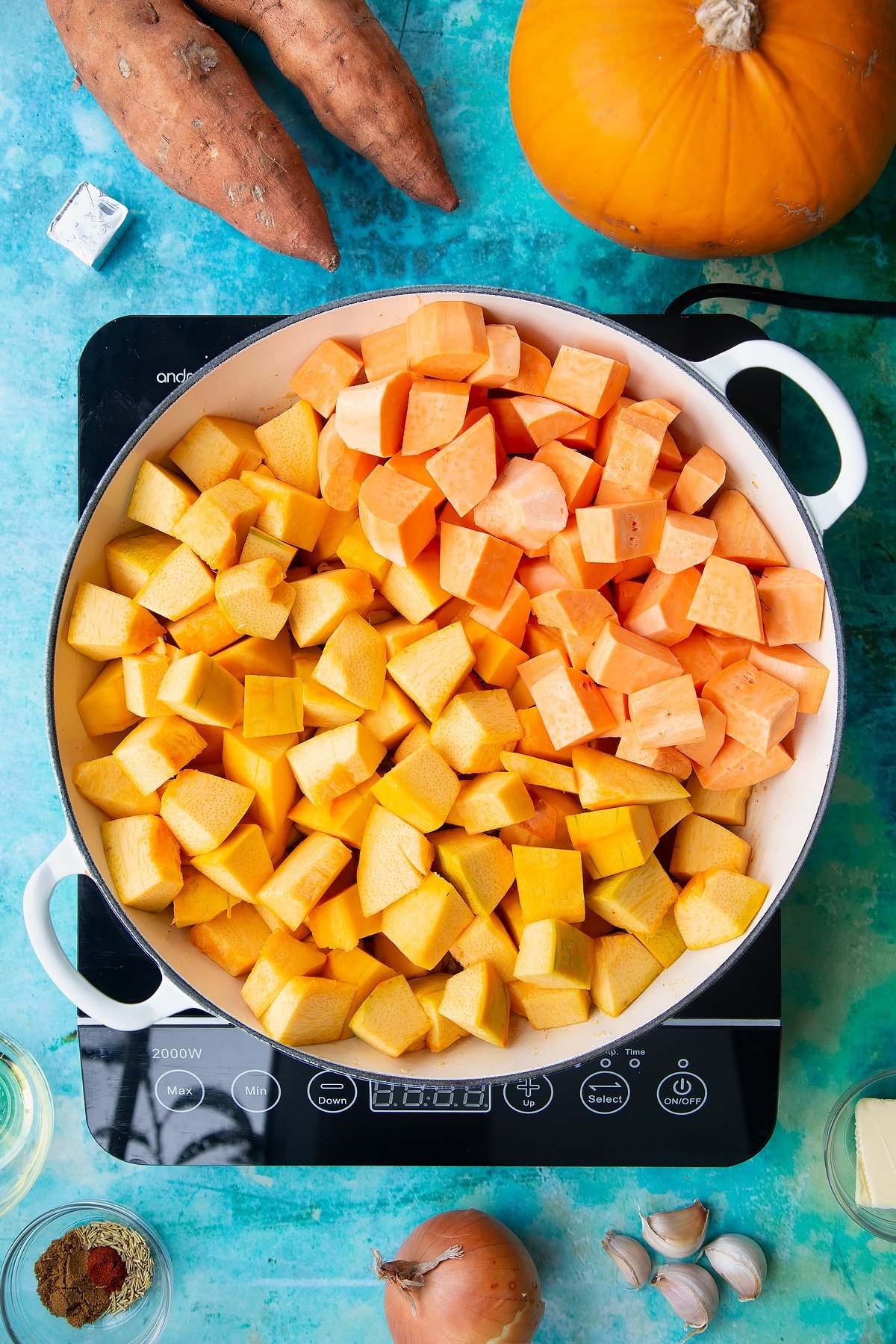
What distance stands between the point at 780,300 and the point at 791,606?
1.46ft

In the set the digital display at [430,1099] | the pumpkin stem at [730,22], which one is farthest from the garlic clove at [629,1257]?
the pumpkin stem at [730,22]

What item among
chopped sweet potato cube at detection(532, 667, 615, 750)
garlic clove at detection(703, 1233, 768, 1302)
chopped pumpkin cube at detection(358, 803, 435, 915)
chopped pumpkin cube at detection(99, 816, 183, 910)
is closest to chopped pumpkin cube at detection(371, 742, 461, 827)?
chopped pumpkin cube at detection(358, 803, 435, 915)

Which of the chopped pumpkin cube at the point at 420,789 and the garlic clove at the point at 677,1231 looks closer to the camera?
the chopped pumpkin cube at the point at 420,789

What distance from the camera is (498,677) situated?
1.09 meters

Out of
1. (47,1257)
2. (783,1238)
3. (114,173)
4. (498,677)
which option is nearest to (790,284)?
(498,677)

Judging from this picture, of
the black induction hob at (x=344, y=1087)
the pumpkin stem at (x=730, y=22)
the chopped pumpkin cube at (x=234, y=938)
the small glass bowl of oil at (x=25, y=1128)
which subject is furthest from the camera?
the small glass bowl of oil at (x=25, y=1128)

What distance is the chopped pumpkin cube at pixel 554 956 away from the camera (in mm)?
980

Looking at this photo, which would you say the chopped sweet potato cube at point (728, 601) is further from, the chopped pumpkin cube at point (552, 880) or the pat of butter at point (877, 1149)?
the pat of butter at point (877, 1149)

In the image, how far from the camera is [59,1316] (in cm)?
130

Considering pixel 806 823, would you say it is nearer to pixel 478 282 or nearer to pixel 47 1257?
→ pixel 478 282

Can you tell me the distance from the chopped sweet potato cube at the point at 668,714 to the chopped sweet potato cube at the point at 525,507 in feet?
0.66

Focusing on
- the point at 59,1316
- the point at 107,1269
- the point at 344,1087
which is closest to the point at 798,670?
the point at 344,1087

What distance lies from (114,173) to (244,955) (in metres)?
1.02

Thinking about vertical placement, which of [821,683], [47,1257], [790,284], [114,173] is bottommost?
[47,1257]
